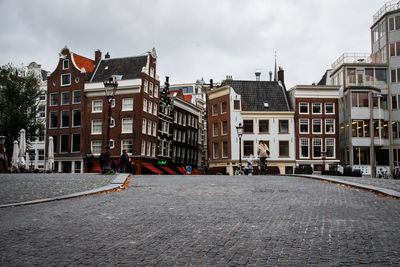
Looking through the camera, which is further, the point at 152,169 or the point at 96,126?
the point at 96,126

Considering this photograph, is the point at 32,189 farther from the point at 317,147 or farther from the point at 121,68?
the point at 317,147

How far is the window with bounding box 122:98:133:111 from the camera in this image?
57688mm

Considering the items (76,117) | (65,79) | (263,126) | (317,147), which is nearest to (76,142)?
(76,117)

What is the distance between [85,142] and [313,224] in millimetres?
53660

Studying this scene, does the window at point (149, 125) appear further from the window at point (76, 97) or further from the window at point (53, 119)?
the window at point (53, 119)

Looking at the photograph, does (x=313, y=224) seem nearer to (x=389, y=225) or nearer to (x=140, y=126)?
(x=389, y=225)

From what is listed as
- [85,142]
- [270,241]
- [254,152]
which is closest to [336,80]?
[254,152]

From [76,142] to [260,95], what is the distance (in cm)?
2590

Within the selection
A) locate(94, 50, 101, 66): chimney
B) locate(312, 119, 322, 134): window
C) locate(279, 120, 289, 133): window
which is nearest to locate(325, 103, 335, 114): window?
locate(312, 119, 322, 134): window

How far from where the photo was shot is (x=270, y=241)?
6.92 m

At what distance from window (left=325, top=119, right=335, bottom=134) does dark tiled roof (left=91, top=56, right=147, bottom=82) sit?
25294 mm

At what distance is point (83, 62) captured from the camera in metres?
64.7

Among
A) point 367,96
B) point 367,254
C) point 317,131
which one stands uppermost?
point 367,96

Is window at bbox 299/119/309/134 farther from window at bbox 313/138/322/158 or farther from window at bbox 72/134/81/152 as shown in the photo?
window at bbox 72/134/81/152
